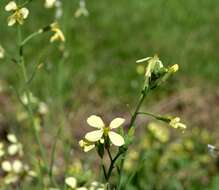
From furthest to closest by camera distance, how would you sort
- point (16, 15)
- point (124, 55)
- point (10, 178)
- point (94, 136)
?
point (124, 55) < point (10, 178) < point (16, 15) < point (94, 136)

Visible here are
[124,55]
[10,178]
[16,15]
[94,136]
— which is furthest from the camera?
[124,55]

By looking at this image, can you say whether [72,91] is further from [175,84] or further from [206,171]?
[206,171]

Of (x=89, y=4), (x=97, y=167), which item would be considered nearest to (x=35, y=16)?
(x=89, y=4)

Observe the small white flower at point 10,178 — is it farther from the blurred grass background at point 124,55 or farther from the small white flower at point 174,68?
the blurred grass background at point 124,55

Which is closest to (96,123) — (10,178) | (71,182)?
(71,182)

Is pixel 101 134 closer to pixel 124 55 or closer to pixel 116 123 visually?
pixel 116 123

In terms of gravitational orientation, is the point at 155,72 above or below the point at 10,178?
below

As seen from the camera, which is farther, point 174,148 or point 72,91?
point 72,91
